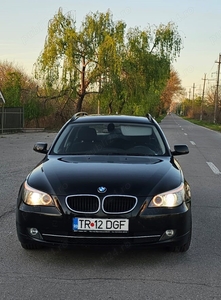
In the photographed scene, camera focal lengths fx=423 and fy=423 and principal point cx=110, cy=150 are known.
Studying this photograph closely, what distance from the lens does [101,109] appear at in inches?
1390

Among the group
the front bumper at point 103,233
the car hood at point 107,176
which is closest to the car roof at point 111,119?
the car hood at point 107,176

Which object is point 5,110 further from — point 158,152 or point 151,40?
point 158,152

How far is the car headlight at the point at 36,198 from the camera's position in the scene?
13.1 feet

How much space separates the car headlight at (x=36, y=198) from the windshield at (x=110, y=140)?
1.23 metres

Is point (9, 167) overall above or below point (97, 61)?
below

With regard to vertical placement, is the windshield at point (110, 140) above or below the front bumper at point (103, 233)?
above

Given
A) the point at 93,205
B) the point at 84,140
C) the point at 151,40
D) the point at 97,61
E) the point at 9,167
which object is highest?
the point at 151,40

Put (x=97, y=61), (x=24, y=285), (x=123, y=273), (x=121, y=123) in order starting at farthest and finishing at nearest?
1. (x=97, y=61)
2. (x=121, y=123)
3. (x=123, y=273)
4. (x=24, y=285)

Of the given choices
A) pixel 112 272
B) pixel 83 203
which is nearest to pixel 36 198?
pixel 83 203

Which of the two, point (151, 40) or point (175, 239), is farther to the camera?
point (151, 40)

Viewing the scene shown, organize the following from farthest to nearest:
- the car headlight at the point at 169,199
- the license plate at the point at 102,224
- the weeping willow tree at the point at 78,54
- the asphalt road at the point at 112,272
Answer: the weeping willow tree at the point at 78,54 < the car headlight at the point at 169,199 < the license plate at the point at 102,224 < the asphalt road at the point at 112,272

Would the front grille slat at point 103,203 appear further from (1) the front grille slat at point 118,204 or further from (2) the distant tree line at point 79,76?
(2) the distant tree line at point 79,76

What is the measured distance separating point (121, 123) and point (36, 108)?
26481 mm

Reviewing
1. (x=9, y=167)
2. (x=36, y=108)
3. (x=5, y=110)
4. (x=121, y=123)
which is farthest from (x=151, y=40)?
(x=121, y=123)
